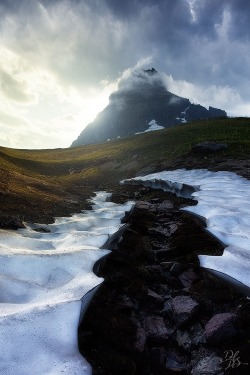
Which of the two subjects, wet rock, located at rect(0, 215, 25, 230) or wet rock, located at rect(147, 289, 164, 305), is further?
wet rock, located at rect(0, 215, 25, 230)

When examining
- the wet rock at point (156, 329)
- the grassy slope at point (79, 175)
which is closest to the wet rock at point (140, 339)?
the wet rock at point (156, 329)

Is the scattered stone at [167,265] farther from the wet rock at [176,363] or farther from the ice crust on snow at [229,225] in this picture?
the wet rock at [176,363]

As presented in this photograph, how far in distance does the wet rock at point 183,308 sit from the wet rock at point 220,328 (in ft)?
1.52

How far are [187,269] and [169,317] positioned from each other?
1955 mm

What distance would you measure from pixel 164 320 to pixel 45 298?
2337 millimetres

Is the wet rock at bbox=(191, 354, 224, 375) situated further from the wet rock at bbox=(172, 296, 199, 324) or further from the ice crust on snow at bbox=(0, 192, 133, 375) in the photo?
the ice crust on snow at bbox=(0, 192, 133, 375)

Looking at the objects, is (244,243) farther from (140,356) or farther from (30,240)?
(30,240)

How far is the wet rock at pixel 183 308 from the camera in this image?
18.6 feet

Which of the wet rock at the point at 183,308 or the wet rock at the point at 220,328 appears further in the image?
the wet rock at the point at 183,308

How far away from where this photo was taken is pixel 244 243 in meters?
7.12

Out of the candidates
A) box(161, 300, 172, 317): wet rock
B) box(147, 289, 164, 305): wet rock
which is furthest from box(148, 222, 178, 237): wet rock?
box(161, 300, 172, 317): wet rock
